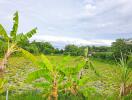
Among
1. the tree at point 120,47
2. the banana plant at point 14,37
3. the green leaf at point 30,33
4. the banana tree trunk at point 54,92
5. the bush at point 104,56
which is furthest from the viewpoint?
the bush at point 104,56

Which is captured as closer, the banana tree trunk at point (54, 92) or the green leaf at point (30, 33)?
the banana tree trunk at point (54, 92)

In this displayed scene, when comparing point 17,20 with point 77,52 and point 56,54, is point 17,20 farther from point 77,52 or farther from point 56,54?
point 56,54

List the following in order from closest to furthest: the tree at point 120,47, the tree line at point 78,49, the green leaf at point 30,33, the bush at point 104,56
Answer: the green leaf at point 30,33 < the tree at point 120,47 < the tree line at point 78,49 < the bush at point 104,56

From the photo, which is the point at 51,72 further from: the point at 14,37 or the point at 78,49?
the point at 78,49

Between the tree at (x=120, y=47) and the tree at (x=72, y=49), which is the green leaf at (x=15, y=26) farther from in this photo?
the tree at (x=72, y=49)

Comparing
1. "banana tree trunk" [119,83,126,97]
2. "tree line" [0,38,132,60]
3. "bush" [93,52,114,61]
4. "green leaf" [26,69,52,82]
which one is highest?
"tree line" [0,38,132,60]

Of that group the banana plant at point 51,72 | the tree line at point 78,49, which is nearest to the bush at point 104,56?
the tree line at point 78,49

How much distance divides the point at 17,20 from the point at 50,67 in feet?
2.19

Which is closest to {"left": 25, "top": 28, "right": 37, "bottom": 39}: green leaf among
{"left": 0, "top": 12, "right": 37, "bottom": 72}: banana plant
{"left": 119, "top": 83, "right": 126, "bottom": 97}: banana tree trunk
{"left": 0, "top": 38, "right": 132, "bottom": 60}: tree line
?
{"left": 0, "top": 12, "right": 37, "bottom": 72}: banana plant

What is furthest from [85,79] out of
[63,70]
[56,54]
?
[56,54]

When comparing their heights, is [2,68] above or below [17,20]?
below

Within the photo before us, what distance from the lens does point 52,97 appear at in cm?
354

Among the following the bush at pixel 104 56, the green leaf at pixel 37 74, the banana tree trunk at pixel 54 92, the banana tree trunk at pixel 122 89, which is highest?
the bush at pixel 104 56

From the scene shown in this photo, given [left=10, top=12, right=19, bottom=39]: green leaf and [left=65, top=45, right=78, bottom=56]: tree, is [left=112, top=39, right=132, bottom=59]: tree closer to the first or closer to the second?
[left=65, top=45, right=78, bottom=56]: tree
